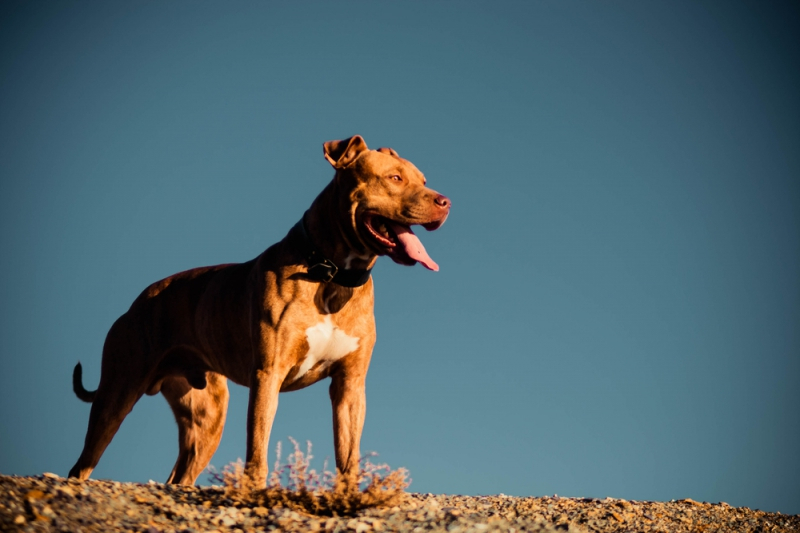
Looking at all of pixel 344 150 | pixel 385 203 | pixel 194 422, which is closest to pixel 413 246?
pixel 385 203

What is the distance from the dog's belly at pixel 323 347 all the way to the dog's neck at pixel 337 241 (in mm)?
412

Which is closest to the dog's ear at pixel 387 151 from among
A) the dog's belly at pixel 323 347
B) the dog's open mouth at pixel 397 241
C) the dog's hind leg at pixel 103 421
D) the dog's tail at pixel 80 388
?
the dog's open mouth at pixel 397 241

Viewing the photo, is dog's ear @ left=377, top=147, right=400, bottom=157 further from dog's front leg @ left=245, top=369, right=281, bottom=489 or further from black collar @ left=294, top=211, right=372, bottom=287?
dog's front leg @ left=245, top=369, right=281, bottom=489

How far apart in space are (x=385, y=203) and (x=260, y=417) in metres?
1.90

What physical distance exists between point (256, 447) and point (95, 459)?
232cm

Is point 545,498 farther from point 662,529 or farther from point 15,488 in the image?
point 15,488

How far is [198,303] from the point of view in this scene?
7.11 m

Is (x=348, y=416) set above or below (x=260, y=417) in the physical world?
above

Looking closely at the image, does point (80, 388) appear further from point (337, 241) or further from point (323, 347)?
point (337, 241)

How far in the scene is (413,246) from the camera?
19.7ft

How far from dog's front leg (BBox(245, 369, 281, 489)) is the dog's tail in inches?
119

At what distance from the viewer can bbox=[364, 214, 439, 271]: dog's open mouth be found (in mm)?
5969

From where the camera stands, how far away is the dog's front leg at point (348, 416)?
20.2ft

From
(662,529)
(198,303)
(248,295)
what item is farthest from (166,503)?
(662,529)
